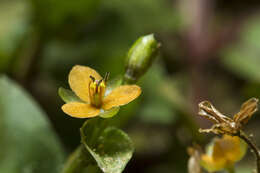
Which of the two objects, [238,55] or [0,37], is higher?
[0,37]

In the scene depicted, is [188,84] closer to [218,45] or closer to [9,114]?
[218,45]

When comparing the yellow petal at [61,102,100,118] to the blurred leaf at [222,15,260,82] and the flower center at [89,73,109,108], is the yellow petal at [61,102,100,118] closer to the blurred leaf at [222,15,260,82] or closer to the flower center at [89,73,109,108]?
the flower center at [89,73,109,108]

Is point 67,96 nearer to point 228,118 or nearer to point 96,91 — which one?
point 96,91

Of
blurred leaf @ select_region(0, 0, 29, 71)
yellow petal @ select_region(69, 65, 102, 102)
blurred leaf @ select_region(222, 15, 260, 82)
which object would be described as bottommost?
blurred leaf @ select_region(222, 15, 260, 82)

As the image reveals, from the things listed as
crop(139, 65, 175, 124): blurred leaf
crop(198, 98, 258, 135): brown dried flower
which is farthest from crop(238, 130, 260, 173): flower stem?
crop(139, 65, 175, 124): blurred leaf

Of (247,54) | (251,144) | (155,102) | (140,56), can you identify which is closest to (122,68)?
(155,102)

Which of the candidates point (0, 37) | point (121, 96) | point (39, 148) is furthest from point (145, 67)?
point (0, 37)

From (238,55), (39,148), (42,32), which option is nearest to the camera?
(39,148)
